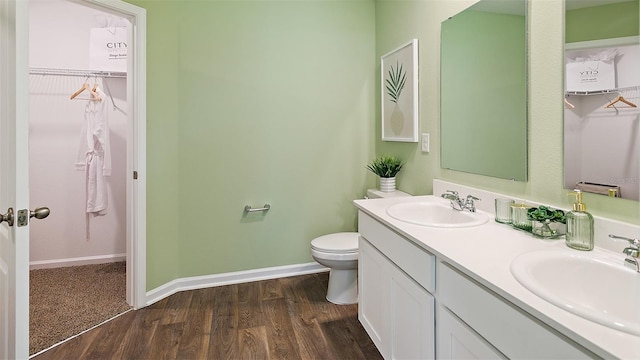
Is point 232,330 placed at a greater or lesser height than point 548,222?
lesser

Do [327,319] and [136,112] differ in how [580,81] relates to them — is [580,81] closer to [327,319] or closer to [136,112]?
[327,319]

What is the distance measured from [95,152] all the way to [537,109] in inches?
125

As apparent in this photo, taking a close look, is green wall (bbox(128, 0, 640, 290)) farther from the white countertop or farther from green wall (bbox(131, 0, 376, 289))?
the white countertop

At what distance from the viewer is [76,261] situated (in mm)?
3104

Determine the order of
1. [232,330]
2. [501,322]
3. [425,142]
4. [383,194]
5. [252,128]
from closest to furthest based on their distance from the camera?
[501,322] < [232,330] < [425,142] < [383,194] < [252,128]

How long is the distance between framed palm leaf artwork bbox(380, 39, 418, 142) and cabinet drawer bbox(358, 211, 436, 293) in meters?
0.88

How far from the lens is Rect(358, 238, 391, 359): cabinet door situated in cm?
160

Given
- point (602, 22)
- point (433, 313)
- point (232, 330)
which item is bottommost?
point (232, 330)

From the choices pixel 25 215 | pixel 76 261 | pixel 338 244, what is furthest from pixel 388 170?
pixel 76 261

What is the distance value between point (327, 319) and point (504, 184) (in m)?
1.33

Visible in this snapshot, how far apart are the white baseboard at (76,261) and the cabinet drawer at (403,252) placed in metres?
2.58

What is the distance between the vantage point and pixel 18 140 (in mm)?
1102

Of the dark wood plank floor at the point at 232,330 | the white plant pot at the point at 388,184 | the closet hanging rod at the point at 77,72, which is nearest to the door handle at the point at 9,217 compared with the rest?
the dark wood plank floor at the point at 232,330

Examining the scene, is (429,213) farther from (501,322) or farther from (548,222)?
(501,322)
